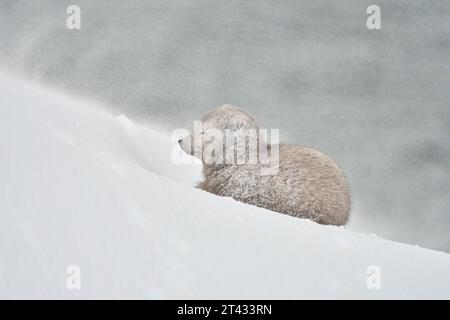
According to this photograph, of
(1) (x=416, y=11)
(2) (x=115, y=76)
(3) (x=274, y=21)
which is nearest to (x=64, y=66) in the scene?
(2) (x=115, y=76)

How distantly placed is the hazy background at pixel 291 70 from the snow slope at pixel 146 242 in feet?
19.8

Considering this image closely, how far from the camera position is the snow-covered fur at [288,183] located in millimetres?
3961

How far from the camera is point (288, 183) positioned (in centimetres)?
400

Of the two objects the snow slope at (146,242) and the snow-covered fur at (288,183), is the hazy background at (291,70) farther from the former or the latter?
the snow slope at (146,242)

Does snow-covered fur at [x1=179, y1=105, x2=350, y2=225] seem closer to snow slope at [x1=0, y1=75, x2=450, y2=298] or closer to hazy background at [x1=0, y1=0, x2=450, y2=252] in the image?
snow slope at [x1=0, y1=75, x2=450, y2=298]

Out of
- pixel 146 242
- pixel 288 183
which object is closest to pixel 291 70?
pixel 288 183

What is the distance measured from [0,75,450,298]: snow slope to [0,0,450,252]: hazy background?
6.02 m

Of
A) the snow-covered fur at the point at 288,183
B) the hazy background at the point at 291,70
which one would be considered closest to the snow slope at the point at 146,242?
the snow-covered fur at the point at 288,183

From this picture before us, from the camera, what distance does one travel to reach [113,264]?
2.81 m

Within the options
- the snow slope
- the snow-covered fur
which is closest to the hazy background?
the snow-covered fur

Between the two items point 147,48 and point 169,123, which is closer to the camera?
point 169,123
